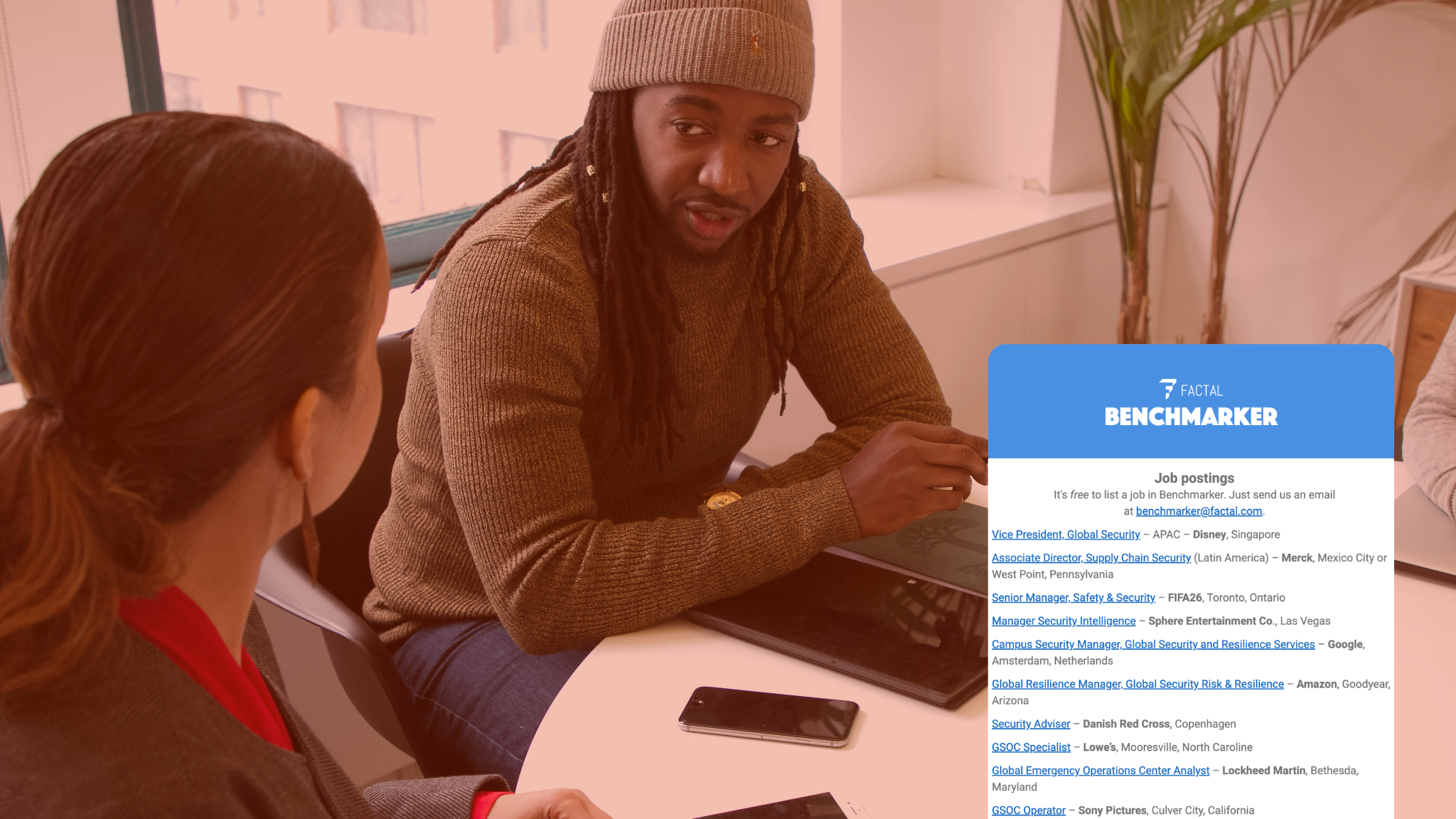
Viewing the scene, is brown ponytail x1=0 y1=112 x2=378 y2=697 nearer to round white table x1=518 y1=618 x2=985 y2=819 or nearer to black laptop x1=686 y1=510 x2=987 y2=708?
round white table x1=518 y1=618 x2=985 y2=819

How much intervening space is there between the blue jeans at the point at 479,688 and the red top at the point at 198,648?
19.1 inches

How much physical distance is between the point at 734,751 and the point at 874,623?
0.24m

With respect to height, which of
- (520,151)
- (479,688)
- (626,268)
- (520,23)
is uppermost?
(520,23)

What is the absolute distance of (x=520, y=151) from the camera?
10.7ft

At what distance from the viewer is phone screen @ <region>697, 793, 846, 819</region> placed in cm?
88

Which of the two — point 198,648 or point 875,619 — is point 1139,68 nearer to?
point 875,619

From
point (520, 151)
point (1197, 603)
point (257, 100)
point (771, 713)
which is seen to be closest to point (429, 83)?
point (520, 151)

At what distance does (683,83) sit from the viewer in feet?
4.46

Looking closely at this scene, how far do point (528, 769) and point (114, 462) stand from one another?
0.43 meters

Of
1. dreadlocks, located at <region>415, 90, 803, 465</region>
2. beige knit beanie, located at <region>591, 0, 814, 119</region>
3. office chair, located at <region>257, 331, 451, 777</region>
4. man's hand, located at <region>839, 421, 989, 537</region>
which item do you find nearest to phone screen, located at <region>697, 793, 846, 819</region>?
man's hand, located at <region>839, 421, 989, 537</region>

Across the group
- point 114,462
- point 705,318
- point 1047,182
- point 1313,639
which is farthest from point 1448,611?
point 1047,182

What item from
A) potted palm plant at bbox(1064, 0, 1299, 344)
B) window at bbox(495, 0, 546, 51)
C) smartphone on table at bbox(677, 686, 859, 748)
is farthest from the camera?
window at bbox(495, 0, 546, 51)

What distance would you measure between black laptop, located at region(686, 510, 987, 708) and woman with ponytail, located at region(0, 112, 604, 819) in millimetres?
485

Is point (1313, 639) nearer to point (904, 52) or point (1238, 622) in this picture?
point (1238, 622)
